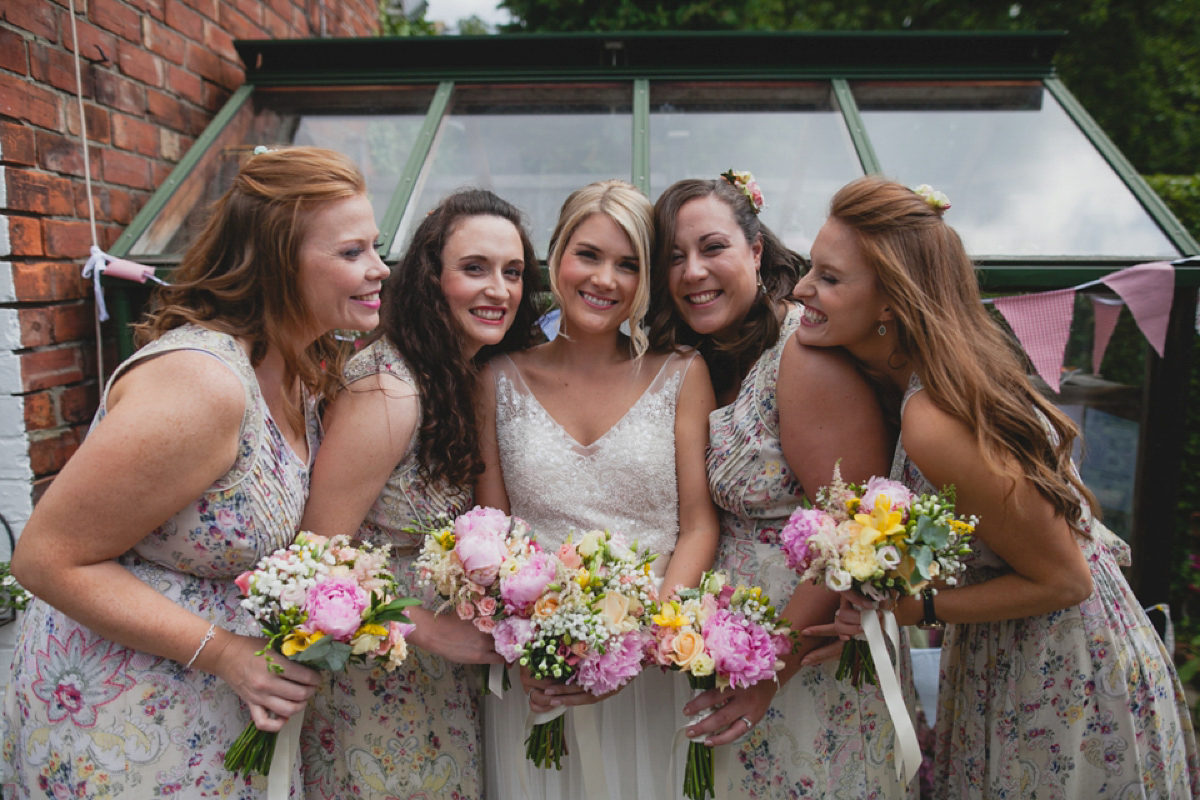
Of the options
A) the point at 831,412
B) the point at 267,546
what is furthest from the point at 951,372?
the point at 267,546

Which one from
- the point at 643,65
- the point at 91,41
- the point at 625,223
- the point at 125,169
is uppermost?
the point at 643,65

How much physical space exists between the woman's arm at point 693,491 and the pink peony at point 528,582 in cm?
57

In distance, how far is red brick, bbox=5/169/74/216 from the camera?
108 inches

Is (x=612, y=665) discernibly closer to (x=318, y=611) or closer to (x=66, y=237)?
(x=318, y=611)

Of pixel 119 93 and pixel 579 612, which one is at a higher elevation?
pixel 119 93

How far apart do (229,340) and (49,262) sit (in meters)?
1.77

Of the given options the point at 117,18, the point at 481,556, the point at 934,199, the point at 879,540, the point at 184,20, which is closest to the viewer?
the point at 879,540

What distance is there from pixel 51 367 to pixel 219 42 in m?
2.38

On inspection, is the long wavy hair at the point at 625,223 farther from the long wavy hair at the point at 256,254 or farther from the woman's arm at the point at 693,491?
the long wavy hair at the point at 256,254

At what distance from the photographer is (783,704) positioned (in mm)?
2283

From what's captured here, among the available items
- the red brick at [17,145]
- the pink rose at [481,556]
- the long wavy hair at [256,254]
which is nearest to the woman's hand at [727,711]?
the pink rose at [481,556]

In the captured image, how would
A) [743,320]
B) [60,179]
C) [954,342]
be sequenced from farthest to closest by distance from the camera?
[60,179], [743,320], [954,342]

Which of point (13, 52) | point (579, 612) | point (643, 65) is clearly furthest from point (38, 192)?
point (643, 65)

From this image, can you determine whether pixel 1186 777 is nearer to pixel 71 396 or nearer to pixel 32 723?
pixel 32 723
